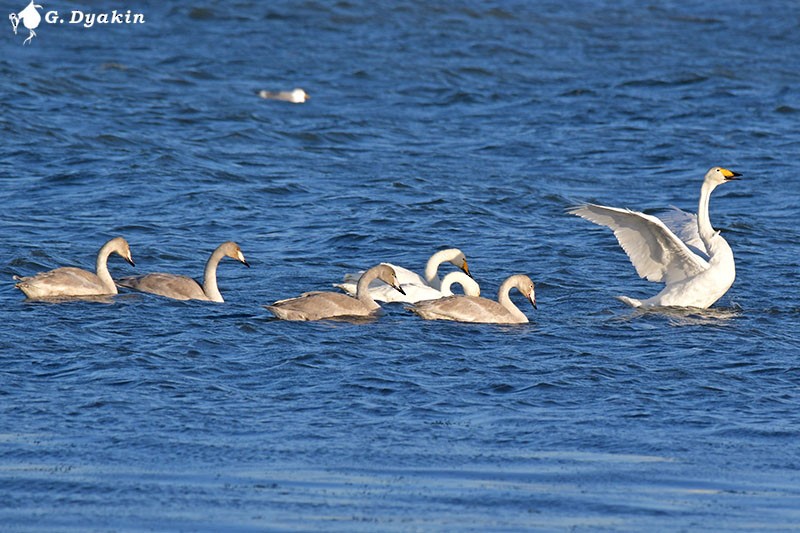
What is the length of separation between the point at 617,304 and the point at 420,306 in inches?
73.9

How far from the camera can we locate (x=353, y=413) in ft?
27.3

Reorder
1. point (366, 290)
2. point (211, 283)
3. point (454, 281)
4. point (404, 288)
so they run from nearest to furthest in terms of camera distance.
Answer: point (366, 290), point (211, 283), point (404, 288), point (454, 281)

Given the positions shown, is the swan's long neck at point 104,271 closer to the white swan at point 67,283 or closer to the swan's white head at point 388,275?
the white swan at point 67,283

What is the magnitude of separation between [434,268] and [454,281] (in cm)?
68

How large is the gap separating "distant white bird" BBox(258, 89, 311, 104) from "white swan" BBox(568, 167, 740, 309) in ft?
31.9

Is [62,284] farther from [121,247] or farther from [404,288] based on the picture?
[404,288]

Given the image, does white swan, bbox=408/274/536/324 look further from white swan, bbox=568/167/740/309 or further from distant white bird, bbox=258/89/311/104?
distant white bird, bbox=258/89/311/104

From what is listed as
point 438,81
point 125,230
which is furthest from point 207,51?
point 125,230

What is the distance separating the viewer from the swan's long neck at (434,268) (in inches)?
512

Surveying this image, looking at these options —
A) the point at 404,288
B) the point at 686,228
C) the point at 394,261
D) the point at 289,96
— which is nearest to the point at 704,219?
the point at 686,228

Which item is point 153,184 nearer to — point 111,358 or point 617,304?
point 617,304

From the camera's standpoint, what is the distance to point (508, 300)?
11.7 m

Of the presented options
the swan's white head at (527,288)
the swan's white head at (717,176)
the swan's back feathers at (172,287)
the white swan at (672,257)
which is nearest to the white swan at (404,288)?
the swan's white head at (527,288)

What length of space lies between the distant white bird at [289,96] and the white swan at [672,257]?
9732mm
